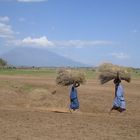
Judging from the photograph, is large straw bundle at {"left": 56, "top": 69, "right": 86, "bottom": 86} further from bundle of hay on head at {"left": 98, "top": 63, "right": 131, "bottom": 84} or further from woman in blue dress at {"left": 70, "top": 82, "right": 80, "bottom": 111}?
woman in blue dress at {"left": 70, "top": 82, "right": 80, "bottom": 111}

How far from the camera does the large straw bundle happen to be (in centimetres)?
2159

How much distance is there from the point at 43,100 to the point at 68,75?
411 cm

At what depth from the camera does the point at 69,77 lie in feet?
72.1

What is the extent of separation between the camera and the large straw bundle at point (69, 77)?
21594 mm

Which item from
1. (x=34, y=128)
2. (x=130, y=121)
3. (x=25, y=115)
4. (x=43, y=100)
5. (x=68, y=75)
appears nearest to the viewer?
(x=34, y=128)

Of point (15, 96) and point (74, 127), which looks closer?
point (74, 127)

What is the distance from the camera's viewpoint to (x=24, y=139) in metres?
11.7

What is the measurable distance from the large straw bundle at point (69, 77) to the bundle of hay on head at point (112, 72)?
146cm

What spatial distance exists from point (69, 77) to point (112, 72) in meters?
2.90

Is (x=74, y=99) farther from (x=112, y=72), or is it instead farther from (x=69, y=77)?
(x=69, y=77)

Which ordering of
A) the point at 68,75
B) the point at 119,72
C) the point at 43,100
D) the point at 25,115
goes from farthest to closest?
the point at 43,100, the point at 68,75, the point at 119,72, the point at 25,115

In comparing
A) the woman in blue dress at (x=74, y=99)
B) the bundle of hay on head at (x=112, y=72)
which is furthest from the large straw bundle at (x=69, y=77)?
the woman in blue dress at (x=74, y=99)

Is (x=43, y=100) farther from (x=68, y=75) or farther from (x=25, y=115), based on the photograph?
(x=25, y=115)

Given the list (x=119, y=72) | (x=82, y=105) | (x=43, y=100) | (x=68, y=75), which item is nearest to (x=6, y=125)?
(x=119, y=72)
